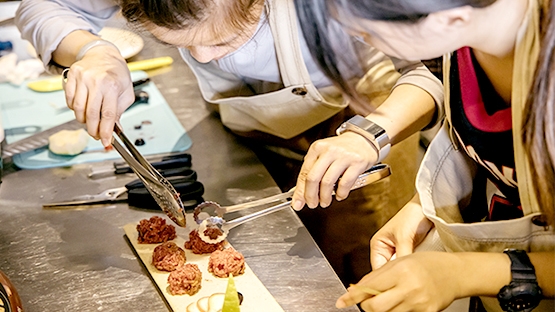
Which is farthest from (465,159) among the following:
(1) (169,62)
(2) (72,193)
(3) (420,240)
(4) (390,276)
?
(1) (169,62)

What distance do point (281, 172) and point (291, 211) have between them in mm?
329

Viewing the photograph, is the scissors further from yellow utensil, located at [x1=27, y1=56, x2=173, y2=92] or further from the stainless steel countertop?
yellow utensil, located at [x1=27, y1=56, x2=173, y2=92]

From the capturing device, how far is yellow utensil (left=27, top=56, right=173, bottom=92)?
1.63m

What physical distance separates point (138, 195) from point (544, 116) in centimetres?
78

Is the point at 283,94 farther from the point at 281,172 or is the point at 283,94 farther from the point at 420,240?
the point at 420,240

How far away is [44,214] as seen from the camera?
119 cm

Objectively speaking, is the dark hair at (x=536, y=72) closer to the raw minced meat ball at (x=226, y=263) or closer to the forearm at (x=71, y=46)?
the raw minced meat ball at (x=226, y=263)

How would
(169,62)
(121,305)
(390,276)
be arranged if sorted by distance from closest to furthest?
1. (390,276)
2. (121,305)
3. (169,62)

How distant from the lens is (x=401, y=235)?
105 centimetres

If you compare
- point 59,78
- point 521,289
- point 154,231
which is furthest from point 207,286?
point 59,78

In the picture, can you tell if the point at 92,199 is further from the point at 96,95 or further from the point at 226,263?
the point at 226,263

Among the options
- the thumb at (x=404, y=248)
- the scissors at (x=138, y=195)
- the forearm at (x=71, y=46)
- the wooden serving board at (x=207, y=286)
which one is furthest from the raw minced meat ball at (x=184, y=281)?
the forearm at (x=71, y=46)

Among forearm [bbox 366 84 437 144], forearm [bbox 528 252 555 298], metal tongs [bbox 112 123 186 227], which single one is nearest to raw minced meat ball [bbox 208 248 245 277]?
metal tongs [bbox 112 123 186 227]

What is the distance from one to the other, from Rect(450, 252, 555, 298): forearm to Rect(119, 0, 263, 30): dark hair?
19.1 inches
